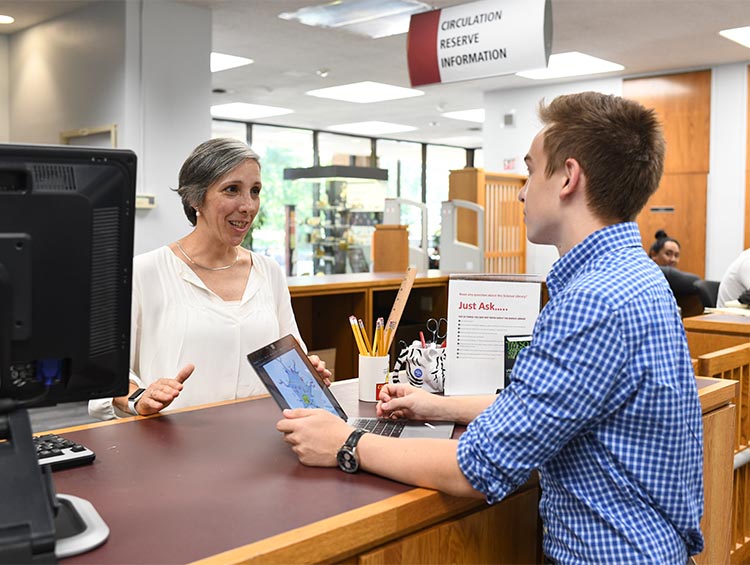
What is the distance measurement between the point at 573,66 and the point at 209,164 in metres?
6.80

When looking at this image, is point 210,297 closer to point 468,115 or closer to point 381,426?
point 381,426

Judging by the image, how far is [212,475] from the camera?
4.63ft

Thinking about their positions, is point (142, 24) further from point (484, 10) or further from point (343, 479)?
point (343, 479)

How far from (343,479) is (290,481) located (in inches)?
3.7

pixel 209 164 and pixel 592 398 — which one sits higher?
pixel 209 164

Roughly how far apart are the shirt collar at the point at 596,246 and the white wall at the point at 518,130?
7.88 meters

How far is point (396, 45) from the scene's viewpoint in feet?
23.8

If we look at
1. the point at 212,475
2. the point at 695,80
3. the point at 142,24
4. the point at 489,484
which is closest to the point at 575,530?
the point at 489,484

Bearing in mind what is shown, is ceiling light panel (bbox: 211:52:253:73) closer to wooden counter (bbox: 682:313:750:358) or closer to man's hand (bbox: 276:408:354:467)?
wooden counter (bbox: 682:313:750:358)

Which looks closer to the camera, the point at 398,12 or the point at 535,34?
the point at 535,34

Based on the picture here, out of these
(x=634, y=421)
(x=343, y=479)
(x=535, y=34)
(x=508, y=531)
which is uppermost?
(x=535, y=34)

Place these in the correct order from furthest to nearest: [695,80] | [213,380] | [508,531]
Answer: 1. [695,80]
2. [213,380]
3. [508,531]

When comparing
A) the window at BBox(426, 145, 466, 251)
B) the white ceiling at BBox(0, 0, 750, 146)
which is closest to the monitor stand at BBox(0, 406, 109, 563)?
the white ceiling at BBox(0, 0, 750, 146)

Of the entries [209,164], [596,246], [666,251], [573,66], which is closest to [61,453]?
[596,246]
